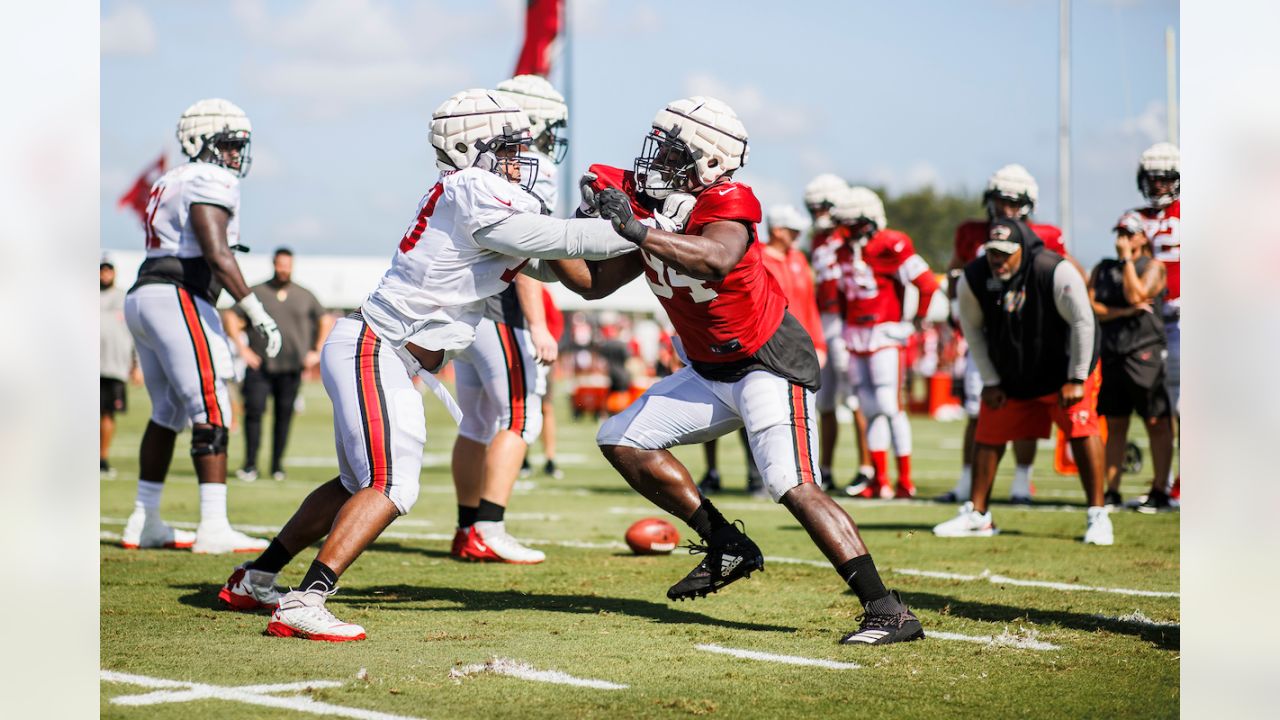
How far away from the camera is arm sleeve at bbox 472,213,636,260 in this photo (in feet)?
15.8

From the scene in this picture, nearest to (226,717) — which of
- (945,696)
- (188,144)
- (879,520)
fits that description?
(945,696)

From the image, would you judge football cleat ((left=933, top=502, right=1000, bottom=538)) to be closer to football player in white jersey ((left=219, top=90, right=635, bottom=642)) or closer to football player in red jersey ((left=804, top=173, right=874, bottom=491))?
football player in red jersey ((left=804, top=173, right=874, bottom=491))

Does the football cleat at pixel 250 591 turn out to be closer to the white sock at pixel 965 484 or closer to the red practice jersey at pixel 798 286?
the red practice jersey at pixel 798 286

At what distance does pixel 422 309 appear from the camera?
17.0 feet

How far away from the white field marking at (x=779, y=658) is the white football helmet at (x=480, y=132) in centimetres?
198

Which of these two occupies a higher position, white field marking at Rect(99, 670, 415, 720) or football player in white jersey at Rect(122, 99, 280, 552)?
football player in white jersey at Rect(122, 99, 280, 552)

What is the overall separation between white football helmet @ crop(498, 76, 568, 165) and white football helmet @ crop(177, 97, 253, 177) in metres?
1.54

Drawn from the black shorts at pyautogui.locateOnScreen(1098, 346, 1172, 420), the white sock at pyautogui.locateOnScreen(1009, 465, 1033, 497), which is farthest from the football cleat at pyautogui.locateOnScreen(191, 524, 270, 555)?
the black shorts at pyautogui.locateOnScreen(1098, 346, 1172, 420)

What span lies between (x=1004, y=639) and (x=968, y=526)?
341cm

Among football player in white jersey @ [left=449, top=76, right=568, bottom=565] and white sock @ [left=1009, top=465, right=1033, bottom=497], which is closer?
football player in white jersey @ [left=449, top=76, right=568, bottom=565]

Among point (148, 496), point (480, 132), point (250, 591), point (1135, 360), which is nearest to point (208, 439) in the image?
point (148, 496)

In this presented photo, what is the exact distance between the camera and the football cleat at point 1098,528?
26.1 ft

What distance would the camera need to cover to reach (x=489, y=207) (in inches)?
195

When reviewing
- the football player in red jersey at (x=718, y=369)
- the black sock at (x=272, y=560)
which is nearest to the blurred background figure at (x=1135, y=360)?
the football player in red jersey at (x=718, y=369)
